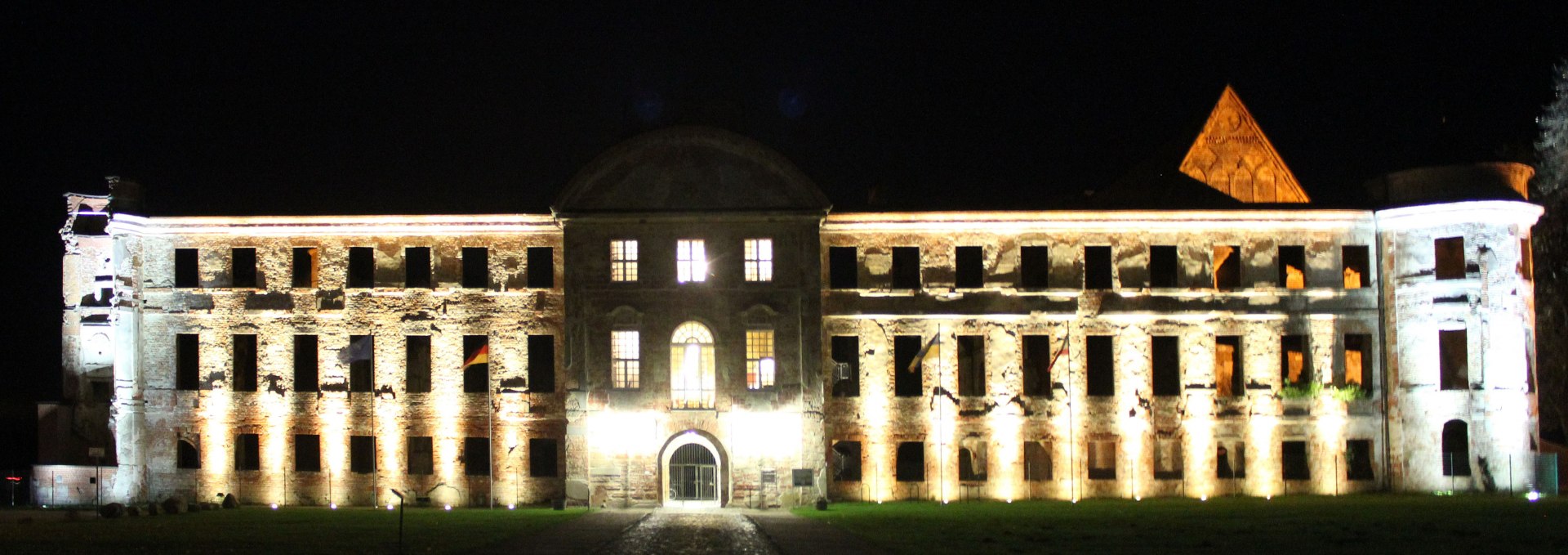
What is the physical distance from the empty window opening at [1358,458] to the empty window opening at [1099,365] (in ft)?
23.6

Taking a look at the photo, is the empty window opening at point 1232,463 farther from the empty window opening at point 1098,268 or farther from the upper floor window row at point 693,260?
the upper floor window row at point 693,260

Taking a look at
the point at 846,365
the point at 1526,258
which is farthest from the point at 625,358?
the point at 1526,258

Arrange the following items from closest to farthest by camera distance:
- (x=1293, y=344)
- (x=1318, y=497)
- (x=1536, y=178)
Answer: (x=1318, y=497), (x=1293, y=344), (x=1536, y=178)

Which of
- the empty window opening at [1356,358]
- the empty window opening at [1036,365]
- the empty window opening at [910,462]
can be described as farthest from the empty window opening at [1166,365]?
the empty window opening at [910,462]

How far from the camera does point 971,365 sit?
1722 inches

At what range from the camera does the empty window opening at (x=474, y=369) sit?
43.4 m

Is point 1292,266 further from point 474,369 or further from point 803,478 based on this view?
point 474,369

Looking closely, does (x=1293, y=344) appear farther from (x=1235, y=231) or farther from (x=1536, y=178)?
(x=1536, y=178)

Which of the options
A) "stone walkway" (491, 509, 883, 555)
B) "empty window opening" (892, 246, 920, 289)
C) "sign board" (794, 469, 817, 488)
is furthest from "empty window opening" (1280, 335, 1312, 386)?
"stone walkway" (491, 509, 883, 555)

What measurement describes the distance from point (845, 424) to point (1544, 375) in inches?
1031

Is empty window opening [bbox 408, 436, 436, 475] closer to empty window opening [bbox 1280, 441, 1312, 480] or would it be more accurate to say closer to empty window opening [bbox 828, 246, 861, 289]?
empty window opening [bbox 828, 246, 861, 289]

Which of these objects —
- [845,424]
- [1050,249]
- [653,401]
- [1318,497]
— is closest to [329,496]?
[653,401]

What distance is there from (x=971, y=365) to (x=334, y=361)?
19051 mm

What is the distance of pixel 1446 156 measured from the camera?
42281 mm
